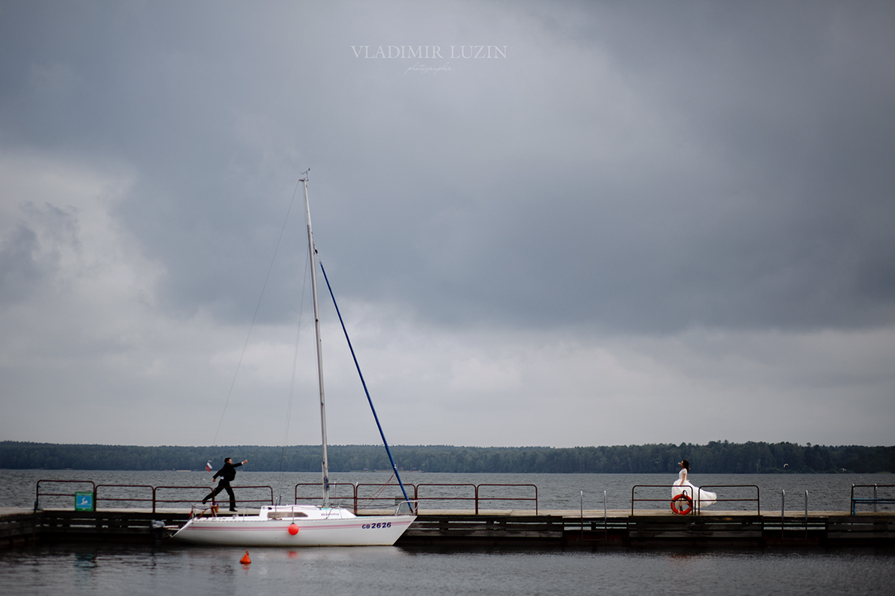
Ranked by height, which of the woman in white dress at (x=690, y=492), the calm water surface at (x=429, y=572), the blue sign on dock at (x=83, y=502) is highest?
the woman in white dress at (x=690, y=492)

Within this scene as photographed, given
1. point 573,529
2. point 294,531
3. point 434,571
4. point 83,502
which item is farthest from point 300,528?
point 573,529

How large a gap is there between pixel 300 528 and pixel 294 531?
0.24 meters

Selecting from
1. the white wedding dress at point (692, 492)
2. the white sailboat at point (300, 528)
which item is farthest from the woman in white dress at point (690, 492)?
the white sailboat at point (300, 528)

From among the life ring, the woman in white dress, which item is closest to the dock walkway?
the life ring

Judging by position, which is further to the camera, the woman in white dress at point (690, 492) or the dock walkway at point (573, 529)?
the woman in white dress at point (690, 492)

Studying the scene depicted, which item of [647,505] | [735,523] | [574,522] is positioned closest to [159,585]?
[574,522]

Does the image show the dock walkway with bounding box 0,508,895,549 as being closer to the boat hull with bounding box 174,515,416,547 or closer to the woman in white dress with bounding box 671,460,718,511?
the woman in white dress with bounding box 671,460,718,511

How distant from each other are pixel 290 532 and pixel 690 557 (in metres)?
14.6

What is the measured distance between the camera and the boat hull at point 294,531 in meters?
29.7

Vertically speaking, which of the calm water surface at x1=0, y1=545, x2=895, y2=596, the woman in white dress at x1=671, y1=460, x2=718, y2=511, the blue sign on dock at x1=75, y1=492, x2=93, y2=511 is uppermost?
the woman in white dress at x1=671, y1=460, x2=718, y2=511

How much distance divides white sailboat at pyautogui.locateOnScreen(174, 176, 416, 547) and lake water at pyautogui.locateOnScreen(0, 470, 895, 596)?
419 millimetres

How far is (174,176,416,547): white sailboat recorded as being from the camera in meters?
29.7

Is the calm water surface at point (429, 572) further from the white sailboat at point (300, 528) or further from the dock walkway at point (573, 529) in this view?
the dock walkway at point (573, 529)

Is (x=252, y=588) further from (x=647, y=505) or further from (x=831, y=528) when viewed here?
(x=647, y=505)
